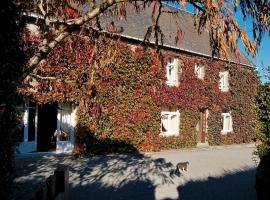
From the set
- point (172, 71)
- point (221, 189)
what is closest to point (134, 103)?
point (172, 71)

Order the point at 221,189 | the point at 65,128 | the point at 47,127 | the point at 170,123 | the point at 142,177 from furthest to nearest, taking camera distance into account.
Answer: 1. the point at 170,123
2. the point at 47,127
3. the point at 65,128
4. the point at 142,177
5. the point at 221,189

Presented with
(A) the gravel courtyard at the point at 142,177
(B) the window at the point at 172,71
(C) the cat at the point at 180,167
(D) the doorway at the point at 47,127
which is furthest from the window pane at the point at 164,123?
(C) the cat at the point at 180,167

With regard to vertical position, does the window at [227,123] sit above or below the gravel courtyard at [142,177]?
above

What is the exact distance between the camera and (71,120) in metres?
15.5

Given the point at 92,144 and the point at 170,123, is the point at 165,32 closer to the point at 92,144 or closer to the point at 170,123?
the point at 170,123

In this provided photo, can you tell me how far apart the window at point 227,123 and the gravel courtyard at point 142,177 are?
773 cm

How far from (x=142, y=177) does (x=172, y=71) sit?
33.3 feet

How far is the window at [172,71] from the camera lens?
63.3 feet

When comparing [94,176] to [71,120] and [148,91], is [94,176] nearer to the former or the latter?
[71,120]

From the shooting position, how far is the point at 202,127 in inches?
870

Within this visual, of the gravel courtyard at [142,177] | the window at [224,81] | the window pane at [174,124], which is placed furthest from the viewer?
the window at [224,81]

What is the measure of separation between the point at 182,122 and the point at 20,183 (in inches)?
477

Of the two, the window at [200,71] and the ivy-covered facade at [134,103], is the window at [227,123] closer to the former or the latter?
the ivy-covered facade at [134,103]

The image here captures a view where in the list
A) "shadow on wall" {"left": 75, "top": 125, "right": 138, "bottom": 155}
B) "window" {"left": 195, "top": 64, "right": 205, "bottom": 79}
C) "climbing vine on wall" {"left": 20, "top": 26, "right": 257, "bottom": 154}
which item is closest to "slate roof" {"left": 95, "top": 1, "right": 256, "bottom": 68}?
"climbing vine on wall" {"left": 20, "top": 26, "right": 257, "bottom": 154}
